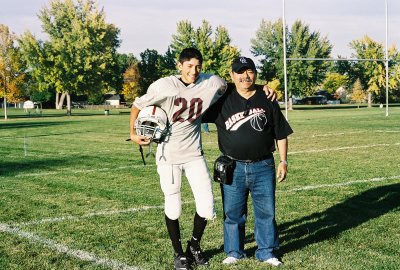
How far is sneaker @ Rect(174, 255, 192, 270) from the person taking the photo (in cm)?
484

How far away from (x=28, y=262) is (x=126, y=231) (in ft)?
4.70

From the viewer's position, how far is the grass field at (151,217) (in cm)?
518

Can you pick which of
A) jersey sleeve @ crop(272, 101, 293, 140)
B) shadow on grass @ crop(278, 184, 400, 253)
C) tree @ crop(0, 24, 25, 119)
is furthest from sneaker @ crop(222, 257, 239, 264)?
tree @ crop(0, 24, 25, 119)

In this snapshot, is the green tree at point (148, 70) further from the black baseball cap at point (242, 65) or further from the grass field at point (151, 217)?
the black baseball cap at point (242, 65)

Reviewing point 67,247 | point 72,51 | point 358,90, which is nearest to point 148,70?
point 72,51

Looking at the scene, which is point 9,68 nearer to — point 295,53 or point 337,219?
point 295,53

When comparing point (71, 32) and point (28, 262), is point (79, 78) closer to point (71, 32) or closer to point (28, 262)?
point (71, 32)

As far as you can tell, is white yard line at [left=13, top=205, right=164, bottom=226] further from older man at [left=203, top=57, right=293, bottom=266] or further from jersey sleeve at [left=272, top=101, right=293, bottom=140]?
jersey sleeve at [left=272, top=101, right=293, bottom=140]

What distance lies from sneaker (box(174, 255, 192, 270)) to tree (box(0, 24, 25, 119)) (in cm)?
4773

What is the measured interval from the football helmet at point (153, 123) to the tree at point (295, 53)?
216 ft

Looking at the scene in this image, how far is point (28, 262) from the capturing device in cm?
512

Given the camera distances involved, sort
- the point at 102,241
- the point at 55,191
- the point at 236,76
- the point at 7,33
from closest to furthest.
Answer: the point at 236,76 → the point at 102,241 → the point at 55,191 → the point at 7,33

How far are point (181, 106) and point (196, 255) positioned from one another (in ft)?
4.65

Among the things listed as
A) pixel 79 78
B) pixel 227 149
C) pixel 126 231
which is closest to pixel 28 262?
pixel 126 231
